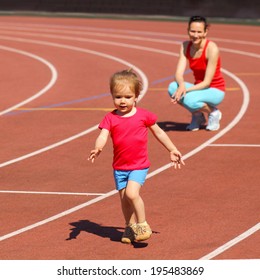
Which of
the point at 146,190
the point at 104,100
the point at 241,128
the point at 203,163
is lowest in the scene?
the point at 146,190

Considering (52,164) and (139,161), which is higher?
(52,164)

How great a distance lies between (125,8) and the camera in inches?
1346

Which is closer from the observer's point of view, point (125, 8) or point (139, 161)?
point (139, 161)

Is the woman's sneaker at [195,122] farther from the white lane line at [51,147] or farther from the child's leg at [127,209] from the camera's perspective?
the child's leg at [127,209]

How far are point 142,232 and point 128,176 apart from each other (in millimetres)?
484

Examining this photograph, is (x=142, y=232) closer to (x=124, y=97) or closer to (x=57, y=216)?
(x=124, y=97)

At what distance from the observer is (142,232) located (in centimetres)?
854

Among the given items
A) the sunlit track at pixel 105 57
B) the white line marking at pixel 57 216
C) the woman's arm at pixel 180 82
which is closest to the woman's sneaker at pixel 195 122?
the sunlit track at pixel 105 57

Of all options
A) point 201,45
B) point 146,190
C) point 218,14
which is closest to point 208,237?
point 146,190

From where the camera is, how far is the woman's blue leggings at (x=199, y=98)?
45.5 feet

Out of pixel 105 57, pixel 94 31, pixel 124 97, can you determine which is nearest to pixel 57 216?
pixel 124 97

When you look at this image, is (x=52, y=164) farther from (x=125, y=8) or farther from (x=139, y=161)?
(x=125, y=8)

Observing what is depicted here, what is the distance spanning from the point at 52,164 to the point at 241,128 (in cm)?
326

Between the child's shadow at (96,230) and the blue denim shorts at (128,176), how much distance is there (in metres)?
0.54
